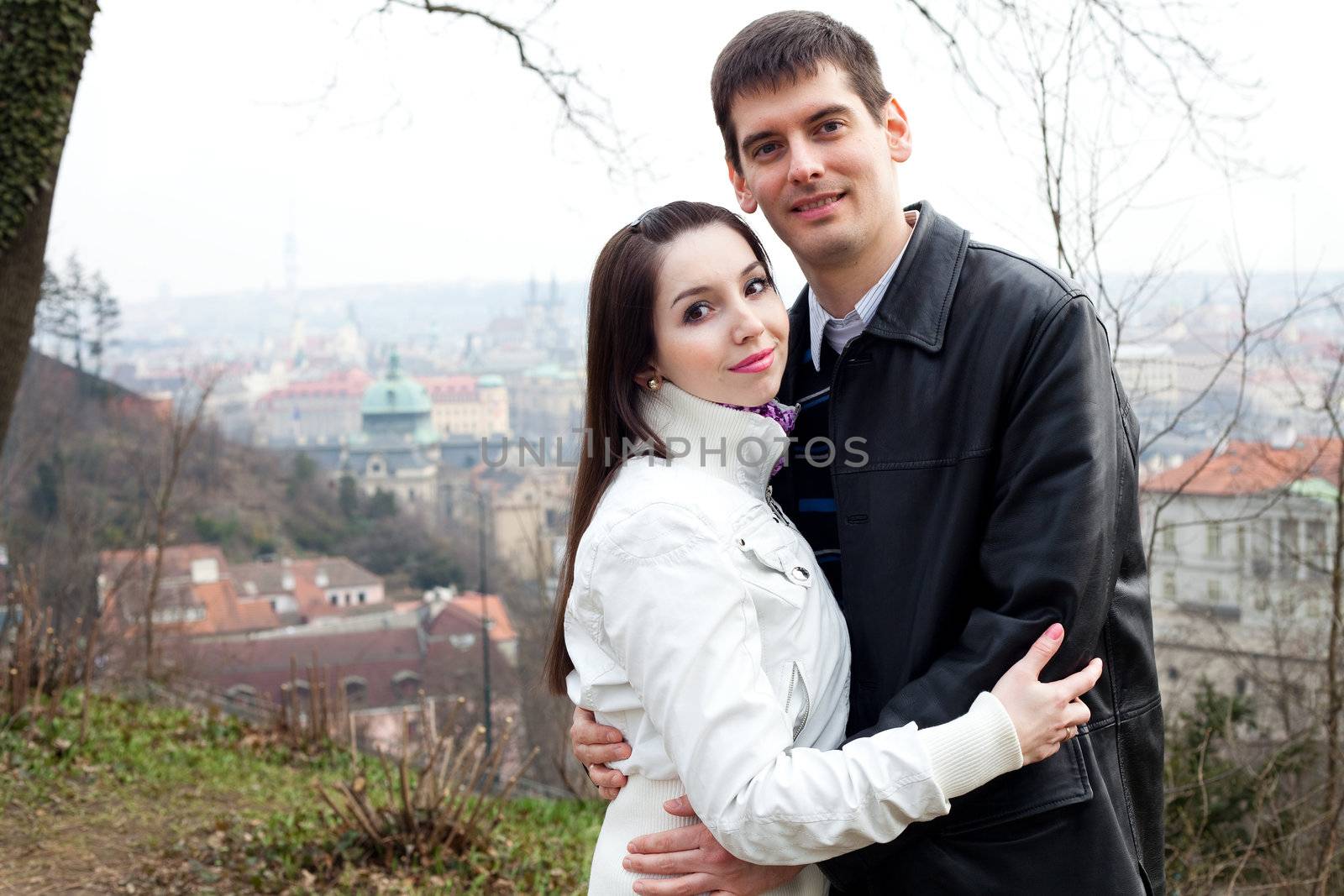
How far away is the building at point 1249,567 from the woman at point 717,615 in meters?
2.36

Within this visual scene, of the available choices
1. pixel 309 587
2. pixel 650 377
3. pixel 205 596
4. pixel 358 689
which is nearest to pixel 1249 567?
pixel 650 377

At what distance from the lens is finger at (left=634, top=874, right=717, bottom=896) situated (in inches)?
61.3

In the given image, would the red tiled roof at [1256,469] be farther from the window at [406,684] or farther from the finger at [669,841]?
the window at [406,684]

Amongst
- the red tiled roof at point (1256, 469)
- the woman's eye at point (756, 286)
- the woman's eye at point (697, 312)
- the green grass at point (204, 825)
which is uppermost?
the woman's eye at point (756, 286)

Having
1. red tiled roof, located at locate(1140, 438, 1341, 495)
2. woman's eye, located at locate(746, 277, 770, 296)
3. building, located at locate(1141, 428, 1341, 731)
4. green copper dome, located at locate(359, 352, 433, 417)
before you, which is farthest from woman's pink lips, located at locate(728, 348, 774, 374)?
green copper dome, located at locate(359, 352, 433, 417)

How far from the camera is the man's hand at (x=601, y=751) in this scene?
5.59 feet

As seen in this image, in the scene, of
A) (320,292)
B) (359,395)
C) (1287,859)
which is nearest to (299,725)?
(1287,859)

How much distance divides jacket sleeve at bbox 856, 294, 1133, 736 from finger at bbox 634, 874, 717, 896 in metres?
0.33

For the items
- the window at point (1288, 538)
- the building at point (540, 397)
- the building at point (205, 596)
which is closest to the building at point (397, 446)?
the building at point (540, 397)

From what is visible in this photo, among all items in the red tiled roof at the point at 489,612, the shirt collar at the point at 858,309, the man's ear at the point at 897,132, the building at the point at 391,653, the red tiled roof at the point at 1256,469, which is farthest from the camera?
the building at the point at 391,653

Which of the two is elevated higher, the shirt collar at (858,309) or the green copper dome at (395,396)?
the green copper dome at (395,396)

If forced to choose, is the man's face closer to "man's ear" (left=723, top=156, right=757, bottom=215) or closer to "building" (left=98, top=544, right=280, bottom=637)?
"man's ear" (left=723, top=156, right=757, bottom=215)

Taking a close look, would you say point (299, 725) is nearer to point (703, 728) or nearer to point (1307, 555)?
point (703, 728)

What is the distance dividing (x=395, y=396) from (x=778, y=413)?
3206 centimetres
